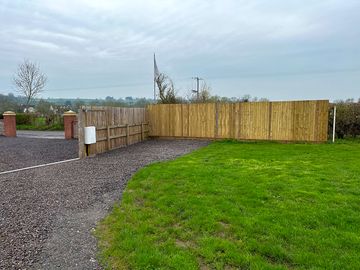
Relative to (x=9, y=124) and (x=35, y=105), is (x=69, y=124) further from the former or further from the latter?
(x=35, y=105)

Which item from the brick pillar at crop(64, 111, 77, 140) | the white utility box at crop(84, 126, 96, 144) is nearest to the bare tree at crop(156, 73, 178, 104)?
the brick pillar at crop(64, 111, 77, 140)

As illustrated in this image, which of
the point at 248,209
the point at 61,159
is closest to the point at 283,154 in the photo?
the point at 248,209

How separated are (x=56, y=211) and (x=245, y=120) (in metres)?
9.89

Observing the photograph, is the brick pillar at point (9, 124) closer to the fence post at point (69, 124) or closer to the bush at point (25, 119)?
the fence post at point (69, 124)

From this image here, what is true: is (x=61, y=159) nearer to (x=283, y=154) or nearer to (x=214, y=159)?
(x=214, y=159)

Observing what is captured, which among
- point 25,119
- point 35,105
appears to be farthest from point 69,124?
point 35,105

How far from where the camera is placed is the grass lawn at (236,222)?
258 centimetres

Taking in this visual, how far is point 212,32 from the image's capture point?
13.6 m

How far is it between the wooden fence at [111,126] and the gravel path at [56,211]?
1538 mm

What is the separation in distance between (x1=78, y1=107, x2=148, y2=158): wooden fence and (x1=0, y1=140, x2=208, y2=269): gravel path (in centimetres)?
154

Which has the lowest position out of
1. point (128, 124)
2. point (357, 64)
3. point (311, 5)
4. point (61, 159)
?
point (61, 159)

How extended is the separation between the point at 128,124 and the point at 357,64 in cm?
1219

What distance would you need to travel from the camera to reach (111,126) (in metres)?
10.2

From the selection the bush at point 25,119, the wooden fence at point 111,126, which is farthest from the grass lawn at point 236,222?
the bush at point 25,119
